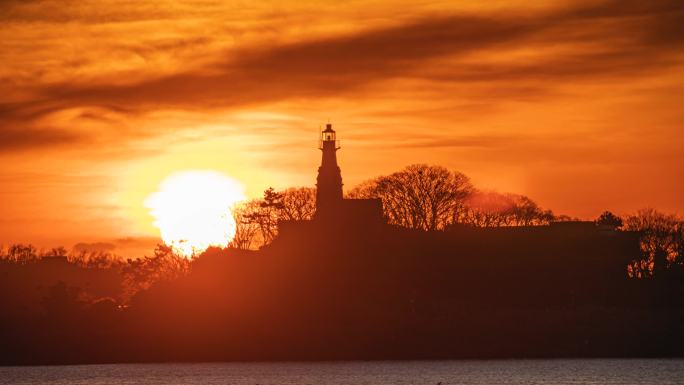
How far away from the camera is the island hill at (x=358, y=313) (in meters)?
121

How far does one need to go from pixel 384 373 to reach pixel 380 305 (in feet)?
42.3

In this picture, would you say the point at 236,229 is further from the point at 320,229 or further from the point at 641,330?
the point at 641,330

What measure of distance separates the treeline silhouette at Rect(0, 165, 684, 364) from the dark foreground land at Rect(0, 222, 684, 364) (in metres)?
0.12

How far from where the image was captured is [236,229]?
525ft

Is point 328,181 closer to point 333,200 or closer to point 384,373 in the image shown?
point 333,200

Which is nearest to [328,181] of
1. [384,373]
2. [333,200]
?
[333,200]

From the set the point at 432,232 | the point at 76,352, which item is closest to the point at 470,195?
the point at 432,232

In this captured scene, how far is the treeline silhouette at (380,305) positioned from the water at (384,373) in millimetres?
1826

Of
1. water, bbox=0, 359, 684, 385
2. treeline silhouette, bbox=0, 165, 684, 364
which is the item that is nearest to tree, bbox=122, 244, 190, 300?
treeline silhouette, bbox=0, 165, 684, 364

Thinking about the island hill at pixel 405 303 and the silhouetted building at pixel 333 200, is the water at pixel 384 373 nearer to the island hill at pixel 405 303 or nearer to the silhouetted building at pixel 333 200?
the island hill at pixel 405 303

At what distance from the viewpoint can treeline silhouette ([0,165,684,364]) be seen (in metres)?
121

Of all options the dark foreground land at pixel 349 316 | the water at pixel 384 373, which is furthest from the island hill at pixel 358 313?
the water at pixel 384 373

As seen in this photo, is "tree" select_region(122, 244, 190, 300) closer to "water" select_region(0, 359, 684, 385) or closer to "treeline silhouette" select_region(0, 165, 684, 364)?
"treeline silhouette" select_region(0, 165, 684, 364)

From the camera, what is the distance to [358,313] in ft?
397
